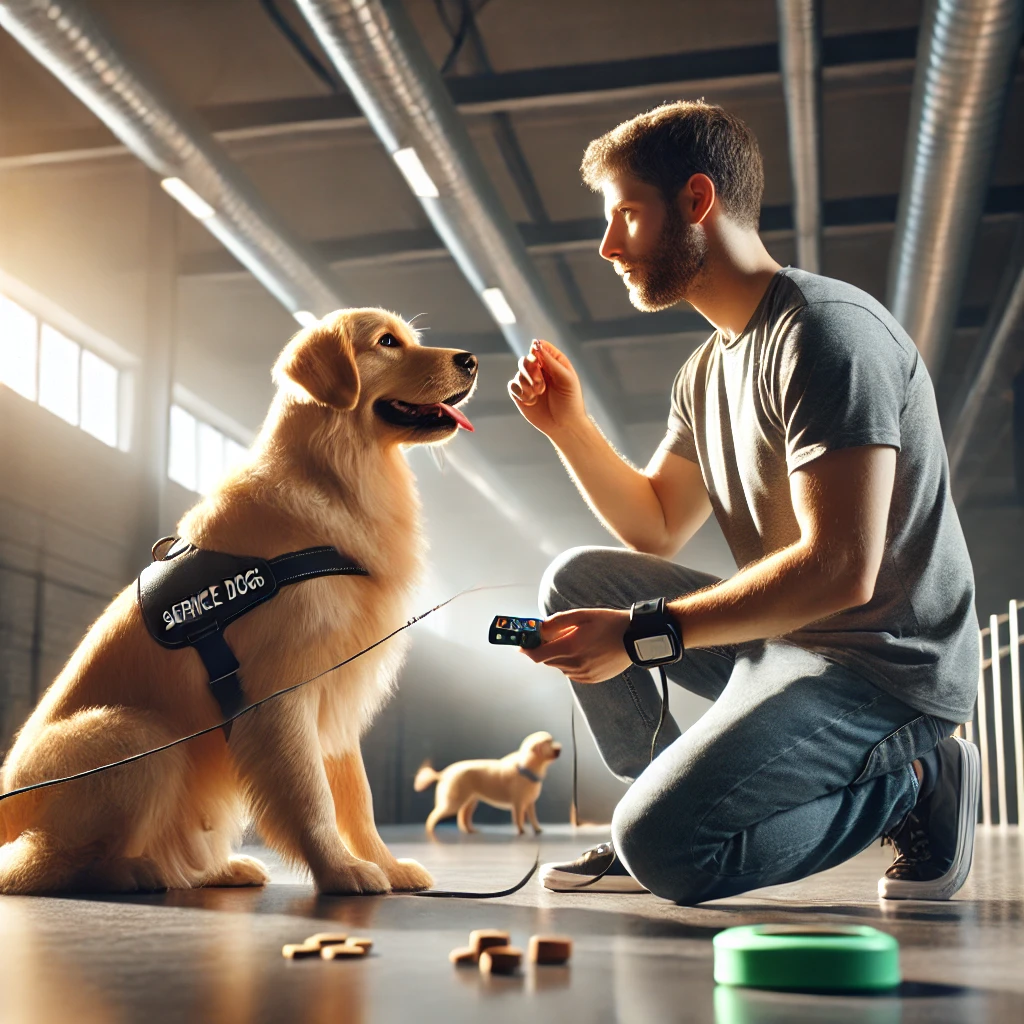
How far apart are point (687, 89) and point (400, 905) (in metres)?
3.79

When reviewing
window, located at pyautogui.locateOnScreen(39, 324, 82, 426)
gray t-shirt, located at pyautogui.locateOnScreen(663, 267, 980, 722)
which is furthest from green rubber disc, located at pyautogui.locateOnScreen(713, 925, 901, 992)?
window, located at pyautogui.locateOnScreen(39, 324, 82, 426)

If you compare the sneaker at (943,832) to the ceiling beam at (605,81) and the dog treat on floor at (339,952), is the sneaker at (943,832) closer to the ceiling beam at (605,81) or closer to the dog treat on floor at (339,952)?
the dog treat on floor at (339,952)

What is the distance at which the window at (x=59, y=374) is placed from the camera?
5.23m

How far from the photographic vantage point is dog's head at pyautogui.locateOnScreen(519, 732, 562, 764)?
588cm

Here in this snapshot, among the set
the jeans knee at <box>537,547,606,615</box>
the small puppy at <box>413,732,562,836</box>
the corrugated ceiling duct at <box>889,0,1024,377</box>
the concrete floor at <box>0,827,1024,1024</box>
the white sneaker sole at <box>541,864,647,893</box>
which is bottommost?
the small puppy at <box>413,732,562,836</box>

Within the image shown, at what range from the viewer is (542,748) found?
596 centimetres

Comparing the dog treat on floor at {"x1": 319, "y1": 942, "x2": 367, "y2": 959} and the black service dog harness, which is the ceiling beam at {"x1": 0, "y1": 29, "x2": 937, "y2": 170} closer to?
the black service dog harness

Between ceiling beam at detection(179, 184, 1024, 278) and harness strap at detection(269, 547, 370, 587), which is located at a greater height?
ceiling beam at detection(179, 184, 1024, 278)

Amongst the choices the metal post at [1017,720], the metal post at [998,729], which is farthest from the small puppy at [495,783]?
the metal post at [998,729]

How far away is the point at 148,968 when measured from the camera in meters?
1.02

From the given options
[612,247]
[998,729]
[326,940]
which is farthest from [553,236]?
[326,940]

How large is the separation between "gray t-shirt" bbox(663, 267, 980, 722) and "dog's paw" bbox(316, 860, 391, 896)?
2.47 ft

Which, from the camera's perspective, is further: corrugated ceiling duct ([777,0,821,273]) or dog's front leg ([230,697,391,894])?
corrugated ceiling duct ([777,0,821,273])

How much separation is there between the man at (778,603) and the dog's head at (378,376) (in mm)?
374
